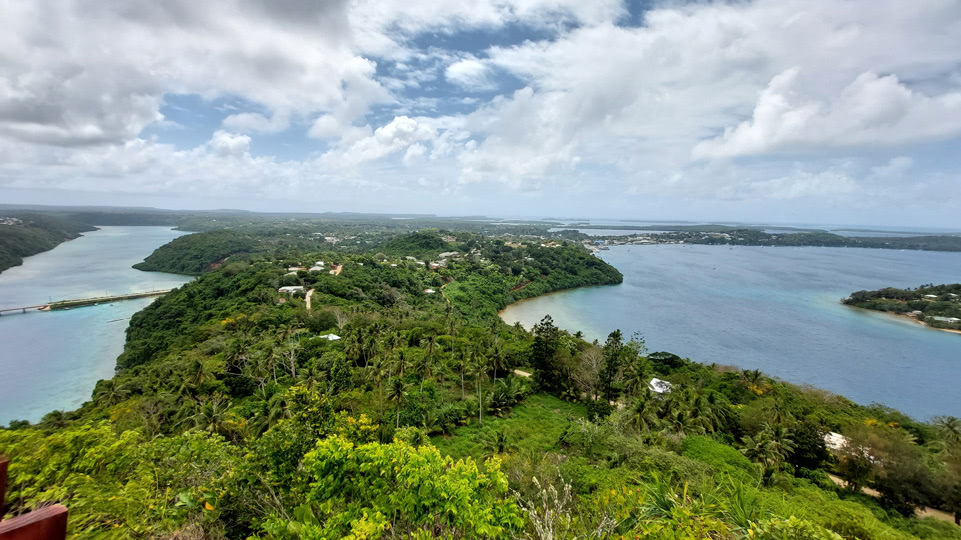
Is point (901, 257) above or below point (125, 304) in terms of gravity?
above

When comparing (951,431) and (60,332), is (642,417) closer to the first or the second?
(951,431)

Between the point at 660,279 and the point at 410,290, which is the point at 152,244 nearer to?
the point at 410,290

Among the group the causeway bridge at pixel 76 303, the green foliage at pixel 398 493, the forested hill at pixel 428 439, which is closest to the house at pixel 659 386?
the forested hill at pixel 428 439

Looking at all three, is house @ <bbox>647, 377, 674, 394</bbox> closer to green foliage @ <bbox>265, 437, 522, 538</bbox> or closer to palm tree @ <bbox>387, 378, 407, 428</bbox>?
palm tree @ <bbox>387, 378, 407, 428</bbox>

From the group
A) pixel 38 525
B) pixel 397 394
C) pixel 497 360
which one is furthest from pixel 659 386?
pixel 38 525

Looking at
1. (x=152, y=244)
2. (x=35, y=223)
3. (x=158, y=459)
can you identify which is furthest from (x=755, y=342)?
(x=35, y=223)

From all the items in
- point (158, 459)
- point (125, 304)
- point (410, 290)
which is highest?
point (158, 459)

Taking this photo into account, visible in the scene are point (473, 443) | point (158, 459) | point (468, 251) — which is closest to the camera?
point (158, 459)
